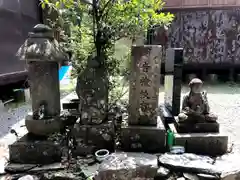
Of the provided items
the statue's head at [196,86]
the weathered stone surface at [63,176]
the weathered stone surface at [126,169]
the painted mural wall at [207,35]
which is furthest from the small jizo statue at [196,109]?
the painted mural wall at [207,35]

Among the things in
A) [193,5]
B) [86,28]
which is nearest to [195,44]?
[193,5]

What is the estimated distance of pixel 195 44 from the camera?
1068 centimetres

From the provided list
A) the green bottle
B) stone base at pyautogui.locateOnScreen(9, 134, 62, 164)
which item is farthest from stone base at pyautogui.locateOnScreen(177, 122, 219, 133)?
stone base at pyautogui.locateOnScreen(9, 134, 62, 164)

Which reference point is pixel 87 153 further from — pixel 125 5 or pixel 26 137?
pixel 125 5

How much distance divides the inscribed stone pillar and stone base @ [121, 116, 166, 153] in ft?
0.58

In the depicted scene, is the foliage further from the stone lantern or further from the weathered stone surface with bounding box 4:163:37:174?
the weathered stone surface with bounding box 4:163:37:174

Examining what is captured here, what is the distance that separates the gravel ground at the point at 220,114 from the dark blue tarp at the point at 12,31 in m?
1.33

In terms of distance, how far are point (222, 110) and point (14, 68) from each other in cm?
730

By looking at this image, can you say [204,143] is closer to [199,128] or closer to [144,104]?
[199,128]

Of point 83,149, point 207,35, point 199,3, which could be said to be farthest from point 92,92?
point 207,35

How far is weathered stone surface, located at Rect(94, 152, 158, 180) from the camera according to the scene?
2.75 meters

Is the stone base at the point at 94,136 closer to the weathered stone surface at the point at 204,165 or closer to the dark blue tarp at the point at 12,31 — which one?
the weathered stone surface at the point at 204,165

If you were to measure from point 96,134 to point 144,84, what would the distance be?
119 cm

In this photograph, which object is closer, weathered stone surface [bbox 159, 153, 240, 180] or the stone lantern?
weathered stone surface [bbox 159, 153, 240, 180]
